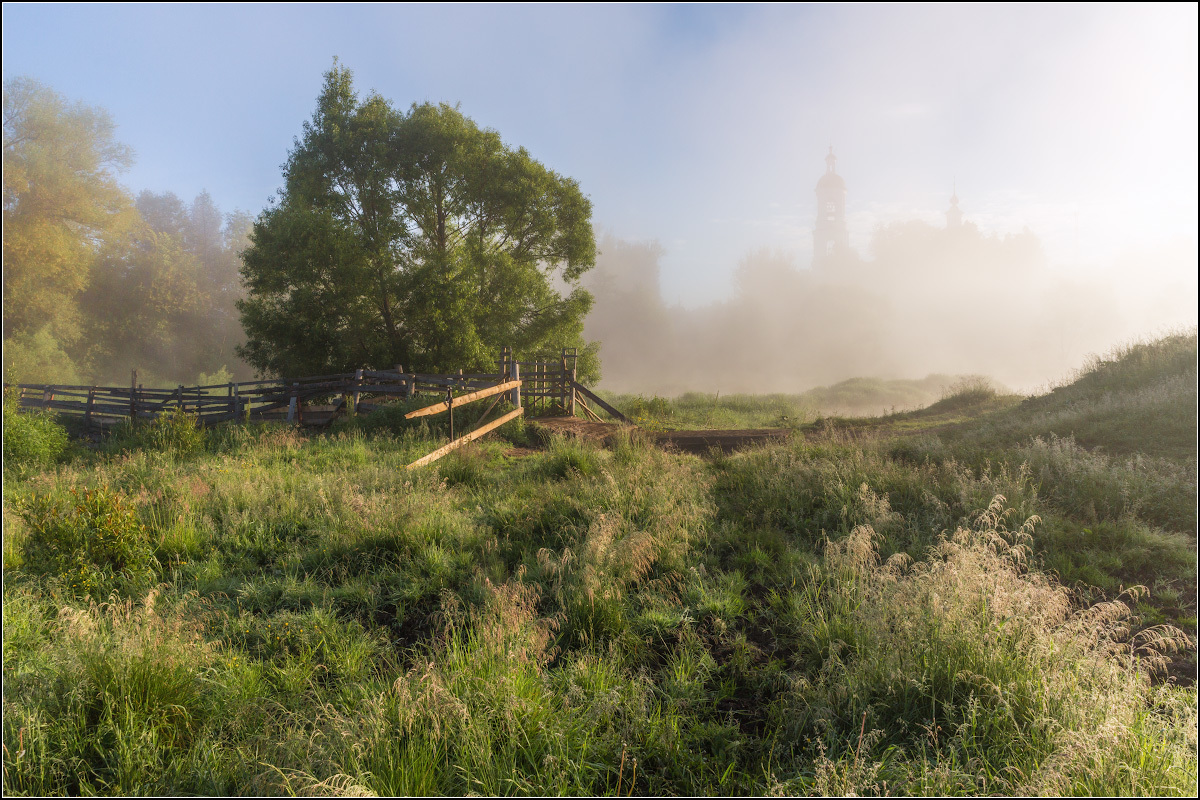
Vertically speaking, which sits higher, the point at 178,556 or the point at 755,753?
the point at 178,556

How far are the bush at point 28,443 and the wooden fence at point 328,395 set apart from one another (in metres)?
4.35

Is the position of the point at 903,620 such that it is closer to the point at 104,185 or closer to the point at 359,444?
the point at 359,444

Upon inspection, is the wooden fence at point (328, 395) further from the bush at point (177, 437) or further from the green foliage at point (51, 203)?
the green foliage at point (51, 203)

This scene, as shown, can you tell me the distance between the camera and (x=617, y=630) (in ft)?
16.2

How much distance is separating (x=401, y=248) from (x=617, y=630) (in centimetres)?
2167

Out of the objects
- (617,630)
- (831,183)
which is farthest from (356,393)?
(831,183)

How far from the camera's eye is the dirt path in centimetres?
1419

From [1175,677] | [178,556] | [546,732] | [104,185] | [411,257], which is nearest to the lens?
[546,732]

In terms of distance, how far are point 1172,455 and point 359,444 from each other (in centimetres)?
1472

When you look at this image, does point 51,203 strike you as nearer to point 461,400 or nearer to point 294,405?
point 294,405

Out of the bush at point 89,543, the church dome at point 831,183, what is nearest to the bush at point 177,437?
the bush at point 89,543

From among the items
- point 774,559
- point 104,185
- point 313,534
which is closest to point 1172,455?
point 774,559

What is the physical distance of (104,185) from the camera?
115 feet

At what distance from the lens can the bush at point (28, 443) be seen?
12.5 meters
